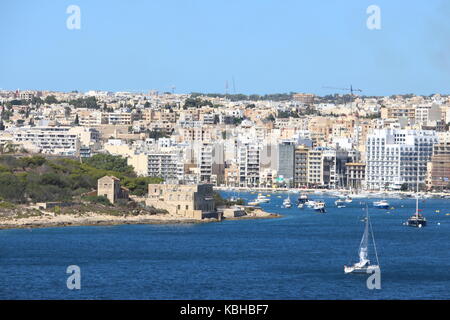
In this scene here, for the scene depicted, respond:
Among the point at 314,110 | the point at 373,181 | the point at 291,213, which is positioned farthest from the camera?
the point at 314,110

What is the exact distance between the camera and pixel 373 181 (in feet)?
284

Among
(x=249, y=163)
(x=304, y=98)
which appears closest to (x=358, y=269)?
(x=249, y=163)

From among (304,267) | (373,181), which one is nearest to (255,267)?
(304,267)

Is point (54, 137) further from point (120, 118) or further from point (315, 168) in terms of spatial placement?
point (120, 118)

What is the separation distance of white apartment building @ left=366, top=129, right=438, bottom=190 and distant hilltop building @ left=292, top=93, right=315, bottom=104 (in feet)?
249

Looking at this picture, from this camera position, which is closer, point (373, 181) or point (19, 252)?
point (19, 252)

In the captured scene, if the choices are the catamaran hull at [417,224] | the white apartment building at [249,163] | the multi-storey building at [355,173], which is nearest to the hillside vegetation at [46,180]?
the catamaran hull at [417,224]

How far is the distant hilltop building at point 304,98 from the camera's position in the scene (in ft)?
542

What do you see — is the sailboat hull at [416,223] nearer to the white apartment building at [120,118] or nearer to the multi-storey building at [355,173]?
the multi-storey building at [355,173]

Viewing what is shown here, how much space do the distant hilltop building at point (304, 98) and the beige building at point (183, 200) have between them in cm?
11331

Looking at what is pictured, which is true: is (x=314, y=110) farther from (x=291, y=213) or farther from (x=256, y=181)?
(x=291, y=213)

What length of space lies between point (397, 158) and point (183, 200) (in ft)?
126
